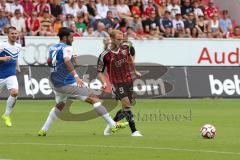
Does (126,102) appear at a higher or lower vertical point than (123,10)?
higher

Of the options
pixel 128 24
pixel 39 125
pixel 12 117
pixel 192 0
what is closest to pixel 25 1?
pixel 128 24

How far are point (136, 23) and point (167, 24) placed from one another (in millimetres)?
1504

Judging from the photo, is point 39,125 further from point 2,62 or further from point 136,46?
point 136,46

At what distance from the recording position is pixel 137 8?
36031mm

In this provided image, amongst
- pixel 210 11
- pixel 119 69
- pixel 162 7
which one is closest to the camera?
pixel 119 69

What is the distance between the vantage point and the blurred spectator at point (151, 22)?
115 ft

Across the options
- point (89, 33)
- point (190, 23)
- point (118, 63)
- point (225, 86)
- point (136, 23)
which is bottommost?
point (225, 86)

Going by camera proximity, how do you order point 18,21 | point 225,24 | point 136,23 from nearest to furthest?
point 18,21 → point 136,23 → point 225,24

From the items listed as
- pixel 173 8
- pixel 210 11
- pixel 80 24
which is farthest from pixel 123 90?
pixel 210 11

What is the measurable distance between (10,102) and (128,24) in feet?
49.4

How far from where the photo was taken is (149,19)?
116ft

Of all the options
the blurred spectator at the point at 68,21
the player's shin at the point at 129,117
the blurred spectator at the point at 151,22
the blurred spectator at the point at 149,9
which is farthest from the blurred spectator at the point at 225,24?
the player's shin at the point at 129,117

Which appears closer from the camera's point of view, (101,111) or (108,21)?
(101,111)

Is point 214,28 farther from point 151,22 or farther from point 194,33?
point 151,22
